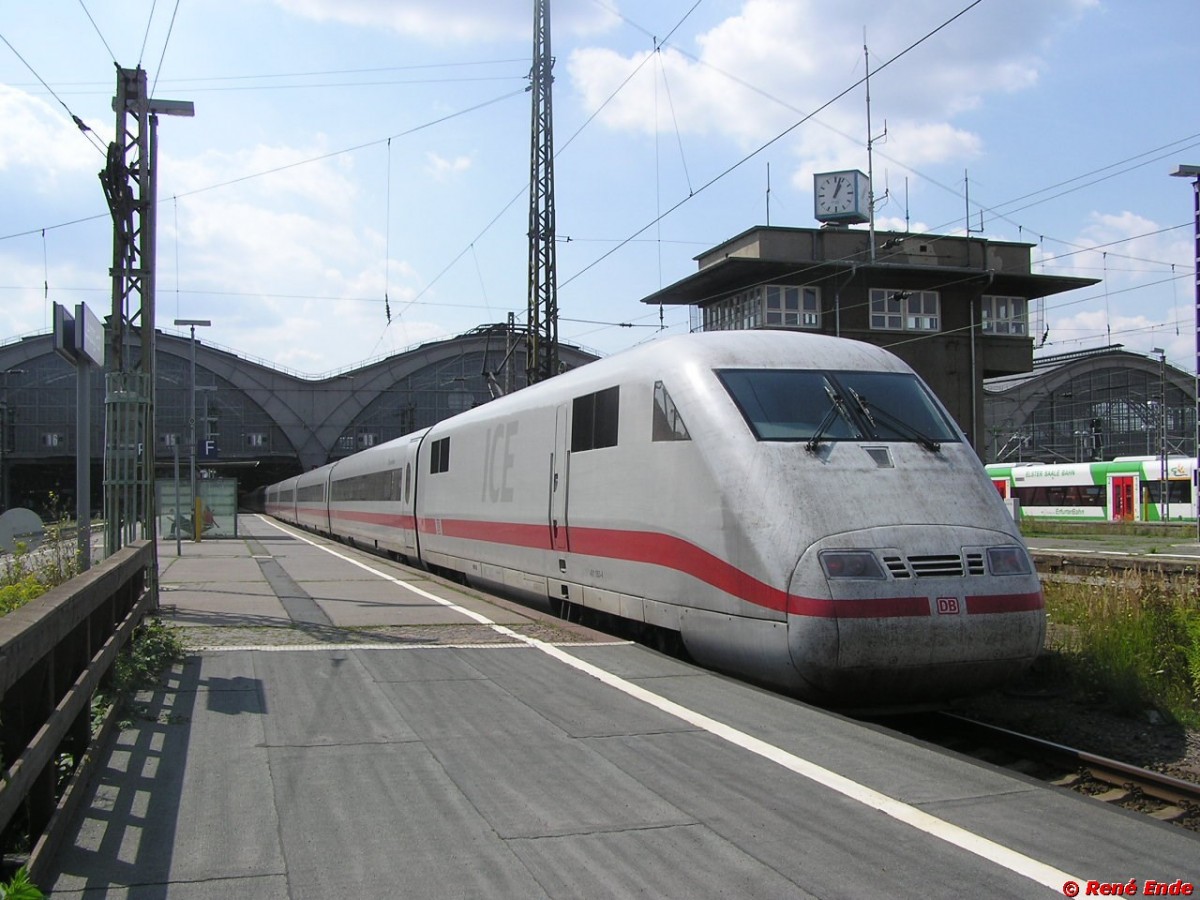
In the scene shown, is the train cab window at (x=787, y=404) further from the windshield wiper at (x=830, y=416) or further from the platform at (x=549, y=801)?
the platform at (x=549, y=801)

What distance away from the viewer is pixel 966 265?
4922 centimetres

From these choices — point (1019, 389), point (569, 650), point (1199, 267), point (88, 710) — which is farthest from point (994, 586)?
point (1019, 389)

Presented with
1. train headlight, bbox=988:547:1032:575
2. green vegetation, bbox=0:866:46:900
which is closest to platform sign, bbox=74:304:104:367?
green vegetation, bbox=0:866:46:900

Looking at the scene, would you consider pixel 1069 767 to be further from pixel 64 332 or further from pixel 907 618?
pixel 64 332

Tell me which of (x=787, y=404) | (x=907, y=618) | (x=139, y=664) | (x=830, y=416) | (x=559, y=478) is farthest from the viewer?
(x=559, y=478)

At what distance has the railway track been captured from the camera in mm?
6215

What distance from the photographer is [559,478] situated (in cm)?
1214

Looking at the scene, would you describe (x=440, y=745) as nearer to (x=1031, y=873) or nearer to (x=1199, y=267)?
(x=1031, y=873)

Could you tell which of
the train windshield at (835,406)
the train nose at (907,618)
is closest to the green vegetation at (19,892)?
the train nose at (907,618)

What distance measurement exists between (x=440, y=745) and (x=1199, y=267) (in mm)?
26706

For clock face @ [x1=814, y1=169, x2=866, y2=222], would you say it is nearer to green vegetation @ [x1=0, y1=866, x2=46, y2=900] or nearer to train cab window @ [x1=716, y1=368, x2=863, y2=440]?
train cab window @ [x1=716, y1=368, x2=863, y2=440]

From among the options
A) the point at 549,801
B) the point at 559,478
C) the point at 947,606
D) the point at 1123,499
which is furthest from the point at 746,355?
the point at 1123,499

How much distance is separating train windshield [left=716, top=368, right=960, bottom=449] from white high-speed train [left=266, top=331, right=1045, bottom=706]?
18 millimetres

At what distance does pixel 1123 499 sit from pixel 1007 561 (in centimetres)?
3879
